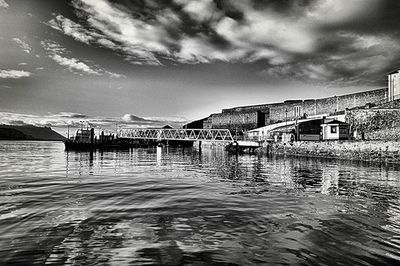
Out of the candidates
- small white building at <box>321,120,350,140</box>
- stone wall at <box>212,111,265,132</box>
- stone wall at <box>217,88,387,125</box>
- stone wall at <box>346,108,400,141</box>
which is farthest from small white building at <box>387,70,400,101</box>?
stone wall at <box>212,111,265,132</box>

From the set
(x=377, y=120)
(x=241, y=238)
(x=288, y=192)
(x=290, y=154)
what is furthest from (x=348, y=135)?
(x=241, y=238)

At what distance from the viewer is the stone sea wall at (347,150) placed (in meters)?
26.3

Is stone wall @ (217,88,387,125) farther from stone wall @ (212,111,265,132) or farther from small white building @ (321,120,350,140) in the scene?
small white building @ (321,120,350,140)

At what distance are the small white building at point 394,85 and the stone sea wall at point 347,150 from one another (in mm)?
13374

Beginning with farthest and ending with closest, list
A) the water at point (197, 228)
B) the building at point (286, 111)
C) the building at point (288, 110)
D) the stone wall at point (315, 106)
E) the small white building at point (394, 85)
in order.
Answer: the building at point (288, 110) < the building at point (286, 111) < the stone wall at point (315, 106) < the small white building at point (394, 85) < the water at point (197, 228)

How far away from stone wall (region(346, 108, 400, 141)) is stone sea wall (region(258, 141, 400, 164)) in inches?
128

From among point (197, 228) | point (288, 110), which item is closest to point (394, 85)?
point (288, 110)

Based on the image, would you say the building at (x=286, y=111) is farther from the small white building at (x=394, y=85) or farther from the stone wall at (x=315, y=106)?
the small white building at (x=394, y=85)

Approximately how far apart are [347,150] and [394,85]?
1631 centimetres

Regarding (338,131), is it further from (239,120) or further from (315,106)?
(239,120)

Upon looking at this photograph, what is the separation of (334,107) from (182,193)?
50.0m

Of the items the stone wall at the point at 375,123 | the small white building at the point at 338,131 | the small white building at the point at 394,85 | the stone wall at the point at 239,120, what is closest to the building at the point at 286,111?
the stone wall at the point at 239,120

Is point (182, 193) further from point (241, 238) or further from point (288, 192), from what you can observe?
point (241, 238)

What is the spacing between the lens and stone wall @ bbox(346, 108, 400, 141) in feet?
101
